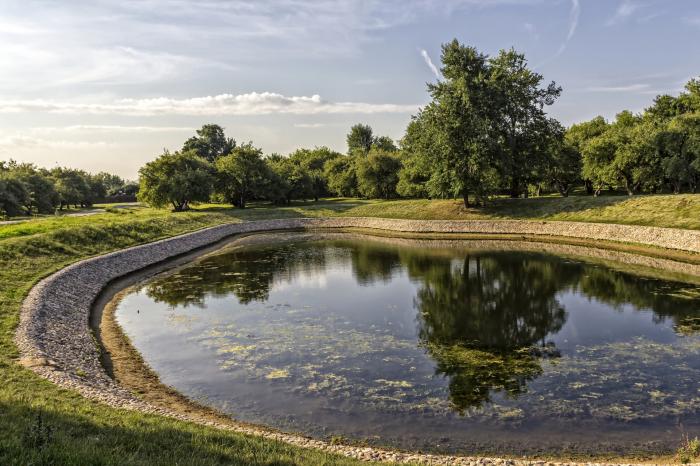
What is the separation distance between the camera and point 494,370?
18547 mm

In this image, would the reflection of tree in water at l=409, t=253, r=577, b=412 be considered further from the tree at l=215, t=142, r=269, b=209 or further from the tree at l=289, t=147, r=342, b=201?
the tree at l=289, t=147, r=342, b=201

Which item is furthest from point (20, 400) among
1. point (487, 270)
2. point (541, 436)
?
point (487, 270)

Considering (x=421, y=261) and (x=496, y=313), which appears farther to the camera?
(x=421, y=261)

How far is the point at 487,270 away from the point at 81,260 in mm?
30483

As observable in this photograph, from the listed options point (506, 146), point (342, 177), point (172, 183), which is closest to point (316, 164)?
point (342, 177)

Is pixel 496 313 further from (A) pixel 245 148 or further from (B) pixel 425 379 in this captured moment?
(A) pixel 245 148

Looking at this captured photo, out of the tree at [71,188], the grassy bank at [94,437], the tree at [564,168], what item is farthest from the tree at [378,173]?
the grassy bank at [94,437]

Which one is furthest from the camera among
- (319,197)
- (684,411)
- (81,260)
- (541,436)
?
(319,197)

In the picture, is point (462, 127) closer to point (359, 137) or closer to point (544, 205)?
point (544, 205)

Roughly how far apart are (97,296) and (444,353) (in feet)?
77.0

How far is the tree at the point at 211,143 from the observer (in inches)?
5896

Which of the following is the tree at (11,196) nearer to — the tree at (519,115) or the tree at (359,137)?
the tree at (519,115)

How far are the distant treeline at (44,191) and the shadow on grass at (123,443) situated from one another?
215 ft

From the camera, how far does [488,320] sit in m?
25.3
